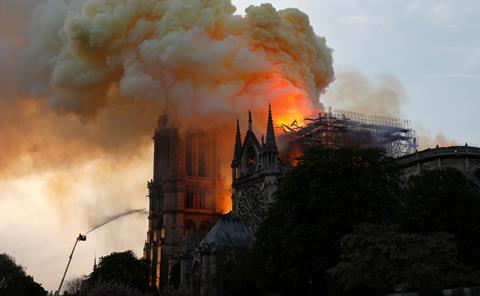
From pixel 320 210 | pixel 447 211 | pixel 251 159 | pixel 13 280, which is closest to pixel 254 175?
pixel 251 159

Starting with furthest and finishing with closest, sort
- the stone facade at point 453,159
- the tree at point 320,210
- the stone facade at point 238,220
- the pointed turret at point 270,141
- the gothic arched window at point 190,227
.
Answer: the gothic arched window at point 190,227 → the pointed turret at point 270,141 → the stone facade at point 238,220 → the stone facade at point 453,159 → the tree at point 320,210

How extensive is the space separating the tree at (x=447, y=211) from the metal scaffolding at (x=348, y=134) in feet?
96.4

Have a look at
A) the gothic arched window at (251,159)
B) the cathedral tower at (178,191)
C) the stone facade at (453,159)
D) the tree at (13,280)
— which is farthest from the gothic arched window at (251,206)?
the tree at (13,280)

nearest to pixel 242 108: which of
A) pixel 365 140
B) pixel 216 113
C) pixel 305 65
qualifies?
pixel 216 113

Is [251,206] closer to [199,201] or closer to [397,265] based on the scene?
[199,201]

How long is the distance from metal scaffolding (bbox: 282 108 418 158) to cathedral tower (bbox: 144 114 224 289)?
2918 centimetres

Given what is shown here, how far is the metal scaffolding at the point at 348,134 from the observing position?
73250 mm

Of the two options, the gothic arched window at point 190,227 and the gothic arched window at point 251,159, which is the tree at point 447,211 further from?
the gothic arched window at point 190,227

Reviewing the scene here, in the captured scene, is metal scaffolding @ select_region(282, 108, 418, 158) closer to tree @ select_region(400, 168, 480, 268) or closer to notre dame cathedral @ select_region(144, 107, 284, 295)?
notre dame cathedral @ select_region(144, 107, 284, 295)

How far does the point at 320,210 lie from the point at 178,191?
204 feet

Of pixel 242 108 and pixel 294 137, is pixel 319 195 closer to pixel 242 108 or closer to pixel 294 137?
pixel 294 137

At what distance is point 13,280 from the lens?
3570 inches

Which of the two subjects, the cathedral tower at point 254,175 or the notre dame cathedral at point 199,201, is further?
the cathedral tower at point 254,175

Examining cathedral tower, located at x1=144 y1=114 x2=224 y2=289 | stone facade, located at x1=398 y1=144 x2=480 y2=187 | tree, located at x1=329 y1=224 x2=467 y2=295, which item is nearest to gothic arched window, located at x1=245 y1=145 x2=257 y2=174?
stone facade, located at x1=398 y1=144 x2=480 y2=187
